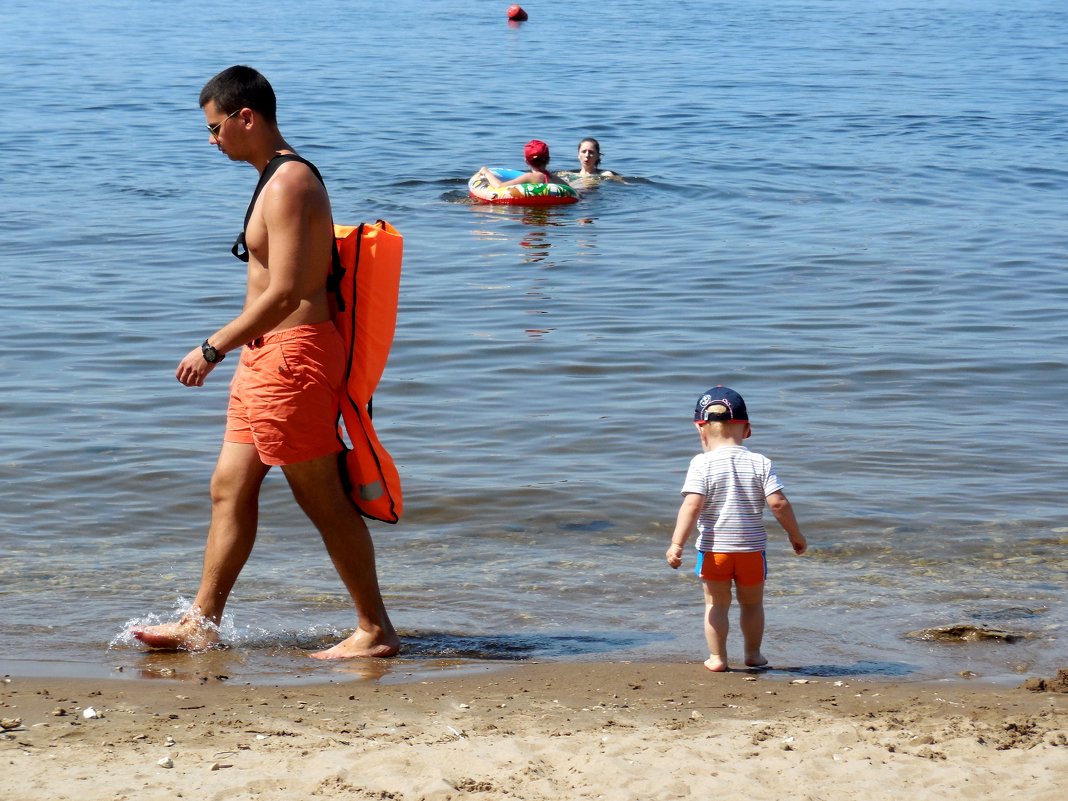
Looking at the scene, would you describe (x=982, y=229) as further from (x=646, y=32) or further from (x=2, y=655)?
(x=646, y=32)

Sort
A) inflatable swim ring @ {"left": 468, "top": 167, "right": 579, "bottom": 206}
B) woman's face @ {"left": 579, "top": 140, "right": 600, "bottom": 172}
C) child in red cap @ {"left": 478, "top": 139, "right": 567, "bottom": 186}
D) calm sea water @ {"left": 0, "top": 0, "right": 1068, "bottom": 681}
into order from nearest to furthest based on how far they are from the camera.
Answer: calm sea water @ {"left": 0, "top": 0, "right": 1068, "bottom": 681}
inflatable swim ring @ {"left": 468, "top": 167, "right": 579, "bottom": 206}
child in red cap @ {"left": 478, "top": 139, "right": 567, "bottom": 186}
woman's face @ {"left": 579, "top": 140, "right": 600, "bottom": 172}

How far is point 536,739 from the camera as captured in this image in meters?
4.23

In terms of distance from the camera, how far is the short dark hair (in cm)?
497

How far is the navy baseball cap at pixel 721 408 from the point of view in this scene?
5.17 metres

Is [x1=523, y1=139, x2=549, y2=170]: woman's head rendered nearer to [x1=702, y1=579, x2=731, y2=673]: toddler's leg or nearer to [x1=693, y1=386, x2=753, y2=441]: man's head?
[x1=693, y1=386, x2=753, y2=441]: man's head

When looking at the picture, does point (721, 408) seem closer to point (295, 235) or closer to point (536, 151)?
point (295, 235)

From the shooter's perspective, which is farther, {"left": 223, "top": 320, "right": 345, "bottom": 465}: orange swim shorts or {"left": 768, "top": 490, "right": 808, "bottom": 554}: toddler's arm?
{"left": 768, "top": 490, "right": 808, "bottom": 554}: toddler's arm

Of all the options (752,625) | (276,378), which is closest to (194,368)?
(276,378)

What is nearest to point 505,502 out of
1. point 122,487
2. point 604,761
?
point 122,487

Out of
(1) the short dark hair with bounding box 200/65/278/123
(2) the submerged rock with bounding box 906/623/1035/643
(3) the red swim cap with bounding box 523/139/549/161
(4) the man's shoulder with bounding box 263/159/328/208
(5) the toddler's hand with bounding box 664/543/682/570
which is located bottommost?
(2) the submerged rock with bounding box 906/623/1035/643

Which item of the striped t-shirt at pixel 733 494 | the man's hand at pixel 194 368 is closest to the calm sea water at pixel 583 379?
the striped t-shirt at pixel 733 494

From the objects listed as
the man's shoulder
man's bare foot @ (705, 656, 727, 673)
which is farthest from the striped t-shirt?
the man's shoulder

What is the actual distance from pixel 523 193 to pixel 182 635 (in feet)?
37.7

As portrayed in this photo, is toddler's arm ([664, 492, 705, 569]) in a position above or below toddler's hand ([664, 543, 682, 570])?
above
